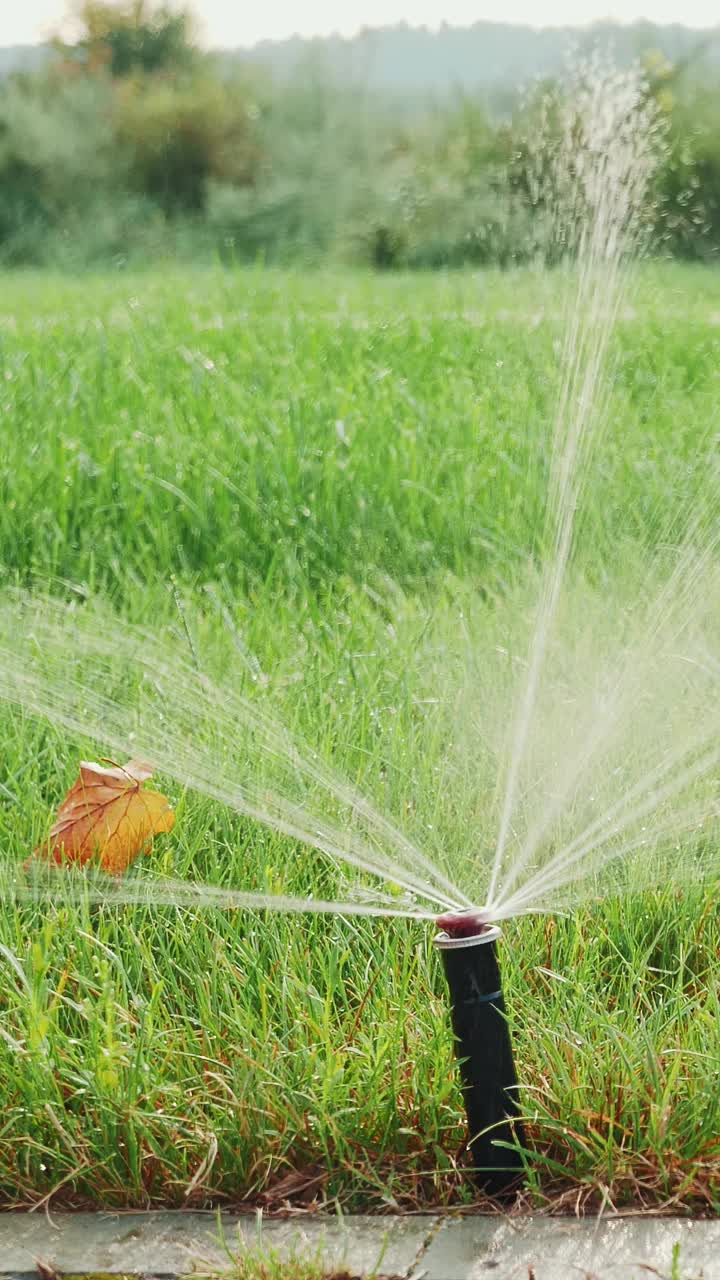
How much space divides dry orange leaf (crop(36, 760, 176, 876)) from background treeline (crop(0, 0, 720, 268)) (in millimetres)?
9993

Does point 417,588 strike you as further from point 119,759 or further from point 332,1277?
point 332,1277

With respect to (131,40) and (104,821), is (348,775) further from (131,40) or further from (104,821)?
(131,40)

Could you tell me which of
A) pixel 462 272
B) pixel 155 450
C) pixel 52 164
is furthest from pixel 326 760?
pixel 52 164

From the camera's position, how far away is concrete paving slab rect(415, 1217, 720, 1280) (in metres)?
1.49

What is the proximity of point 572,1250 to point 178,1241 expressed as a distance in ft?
1.42

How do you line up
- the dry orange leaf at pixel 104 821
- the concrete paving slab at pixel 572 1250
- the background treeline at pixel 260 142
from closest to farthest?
1. the concrete paving slab at pixel 572 1250
2. the dry orange leaf at pixel 104 821
3. the background treeline at pixel 260 142

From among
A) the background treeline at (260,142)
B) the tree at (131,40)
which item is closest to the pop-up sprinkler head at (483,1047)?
the background treeline at (260,142)

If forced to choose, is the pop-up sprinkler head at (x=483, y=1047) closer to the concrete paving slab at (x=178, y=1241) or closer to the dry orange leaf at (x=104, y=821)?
the concrete paving slab at (x=178, y=1241)

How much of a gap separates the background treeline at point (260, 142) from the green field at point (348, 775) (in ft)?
23.3

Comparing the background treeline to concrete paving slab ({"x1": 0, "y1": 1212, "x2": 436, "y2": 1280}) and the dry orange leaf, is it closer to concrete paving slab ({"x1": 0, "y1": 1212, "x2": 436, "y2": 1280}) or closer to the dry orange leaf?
the dry orange leaf

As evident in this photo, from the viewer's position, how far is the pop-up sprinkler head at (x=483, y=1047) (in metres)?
1.58

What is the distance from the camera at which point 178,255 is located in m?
16.7

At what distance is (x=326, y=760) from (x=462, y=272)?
28.7ft

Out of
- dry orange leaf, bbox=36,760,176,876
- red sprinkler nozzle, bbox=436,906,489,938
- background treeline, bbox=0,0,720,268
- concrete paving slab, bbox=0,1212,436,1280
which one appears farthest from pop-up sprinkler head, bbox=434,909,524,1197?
background treeline, bbox=0,0,720,268
